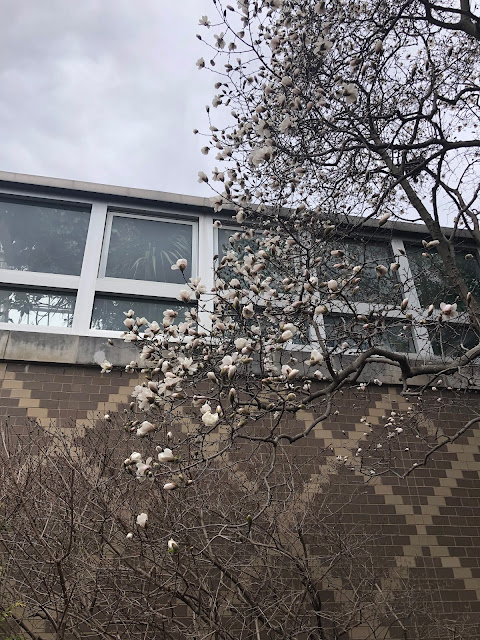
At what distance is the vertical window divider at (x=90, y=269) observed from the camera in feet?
20.4

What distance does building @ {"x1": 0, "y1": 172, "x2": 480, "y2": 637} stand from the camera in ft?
18.2

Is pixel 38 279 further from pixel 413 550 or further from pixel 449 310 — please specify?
pixel 413 550

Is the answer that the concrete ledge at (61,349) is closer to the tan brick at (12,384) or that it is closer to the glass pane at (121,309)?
the tan brick at (12,384)

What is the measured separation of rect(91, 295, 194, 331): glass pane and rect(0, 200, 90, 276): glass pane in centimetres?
63

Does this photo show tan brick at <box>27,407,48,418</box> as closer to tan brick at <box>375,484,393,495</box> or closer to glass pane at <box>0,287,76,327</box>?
glass pane at <box>0,287,76,327</box>

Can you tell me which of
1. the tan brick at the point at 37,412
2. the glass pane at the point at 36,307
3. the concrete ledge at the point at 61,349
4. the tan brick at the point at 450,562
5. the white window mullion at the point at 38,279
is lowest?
the tan brick at the point at 450,562

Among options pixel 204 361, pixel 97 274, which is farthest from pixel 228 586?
pixel 97 274

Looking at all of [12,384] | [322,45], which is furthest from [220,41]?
[12,384]

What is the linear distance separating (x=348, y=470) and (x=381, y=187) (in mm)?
3607

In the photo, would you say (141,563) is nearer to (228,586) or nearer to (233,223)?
(228,586)

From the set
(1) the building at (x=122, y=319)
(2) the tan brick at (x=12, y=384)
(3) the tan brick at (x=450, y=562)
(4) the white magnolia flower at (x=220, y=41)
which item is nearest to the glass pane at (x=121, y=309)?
(1) the building at (x=122, y=319)

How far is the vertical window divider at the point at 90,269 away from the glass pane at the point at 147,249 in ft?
0.59

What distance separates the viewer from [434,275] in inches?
291

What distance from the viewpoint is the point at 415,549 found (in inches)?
219
